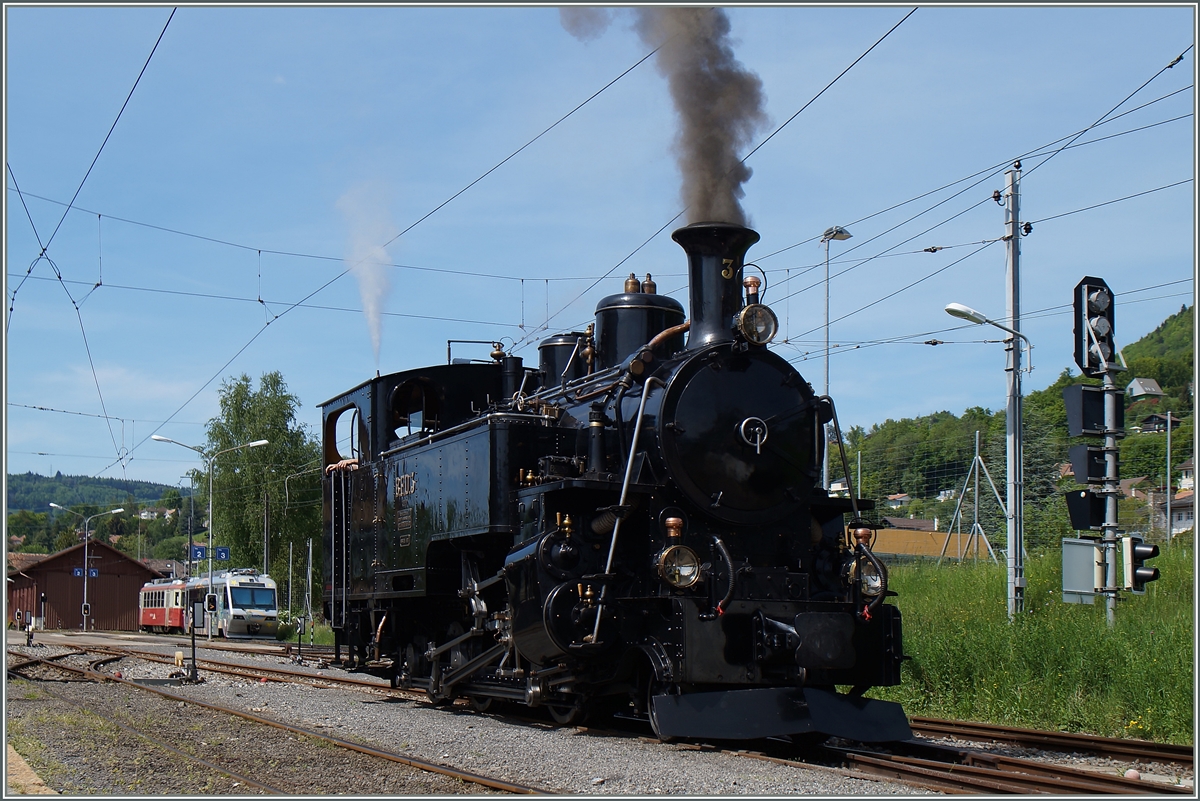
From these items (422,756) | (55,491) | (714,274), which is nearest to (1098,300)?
(714,274)

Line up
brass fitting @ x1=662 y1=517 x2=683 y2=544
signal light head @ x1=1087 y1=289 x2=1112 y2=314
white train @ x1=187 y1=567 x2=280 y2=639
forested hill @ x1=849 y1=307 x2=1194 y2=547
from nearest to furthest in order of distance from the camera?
brass fitting @ x1=662 y1=517 x2=683 y2=544 → signal light head @ x1=1087 y1=289 x2=1112 y2=314 → white train @ x1=187 y1=567 x2=280 y2=639 → forested hill @ x1=849 y1=307 x2=1194 y2=547

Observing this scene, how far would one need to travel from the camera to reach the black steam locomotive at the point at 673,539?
799 cm

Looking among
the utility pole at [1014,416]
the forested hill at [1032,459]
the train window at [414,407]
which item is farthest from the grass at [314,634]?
Answer: the utility pole at [1014,416]

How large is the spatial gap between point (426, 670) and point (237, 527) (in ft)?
124

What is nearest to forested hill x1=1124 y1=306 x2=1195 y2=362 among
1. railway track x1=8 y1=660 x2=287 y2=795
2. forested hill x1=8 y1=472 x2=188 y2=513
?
railway track x1=8 y1=660 x2=287 y2=795

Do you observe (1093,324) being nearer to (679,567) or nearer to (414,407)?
(679,567)

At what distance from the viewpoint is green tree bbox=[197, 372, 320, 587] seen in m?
46.8

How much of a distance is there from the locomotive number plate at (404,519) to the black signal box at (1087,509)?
6112mm

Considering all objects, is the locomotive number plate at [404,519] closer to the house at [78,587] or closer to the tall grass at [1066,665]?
the tall grass at [1066,665]

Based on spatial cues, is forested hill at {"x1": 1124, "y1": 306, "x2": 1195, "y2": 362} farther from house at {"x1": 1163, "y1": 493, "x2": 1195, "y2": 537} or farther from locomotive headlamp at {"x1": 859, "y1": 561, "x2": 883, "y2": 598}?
locomotive headlamp at {"x1": 859, "y1": 561, "x2": 883, "y2": 598}

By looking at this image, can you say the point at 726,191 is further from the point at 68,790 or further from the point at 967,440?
the point at 967,440

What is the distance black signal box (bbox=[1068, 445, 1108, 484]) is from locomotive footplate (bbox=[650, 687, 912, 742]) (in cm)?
271

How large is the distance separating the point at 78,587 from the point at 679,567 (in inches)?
2203

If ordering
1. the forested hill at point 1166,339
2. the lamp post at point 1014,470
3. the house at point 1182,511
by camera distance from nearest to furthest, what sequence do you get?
the lamp post at point 1014,470, the house at point 1182,511, the forested hill at point 1166,339
